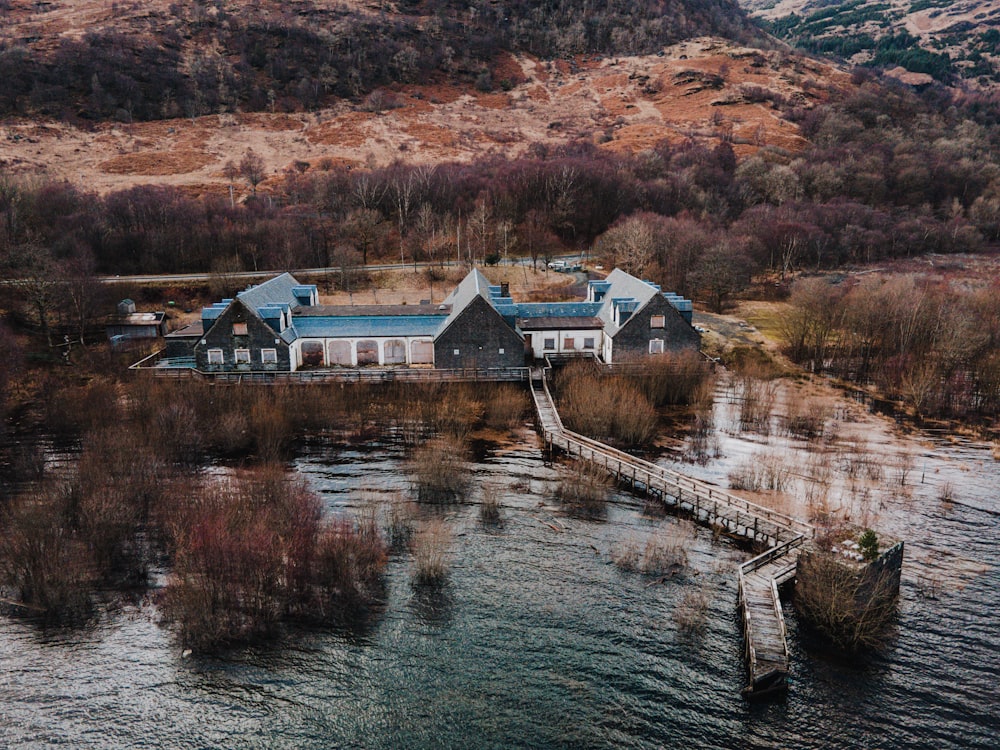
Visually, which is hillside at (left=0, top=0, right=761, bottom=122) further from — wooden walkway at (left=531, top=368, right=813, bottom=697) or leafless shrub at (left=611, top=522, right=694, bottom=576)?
leafless shrub at (left=611, top=522, right=694, bottom=576)

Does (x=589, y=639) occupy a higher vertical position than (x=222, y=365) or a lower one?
lower

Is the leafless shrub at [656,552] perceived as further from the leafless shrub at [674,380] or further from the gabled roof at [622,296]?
the gabled roof at [622,296]

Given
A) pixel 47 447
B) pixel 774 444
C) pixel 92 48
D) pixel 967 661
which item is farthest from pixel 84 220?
pixel 92 48

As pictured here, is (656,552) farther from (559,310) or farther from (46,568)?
(559,310)

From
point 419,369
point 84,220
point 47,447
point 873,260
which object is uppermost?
point 84,220

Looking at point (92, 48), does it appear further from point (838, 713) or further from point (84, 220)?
point (838, 713)
